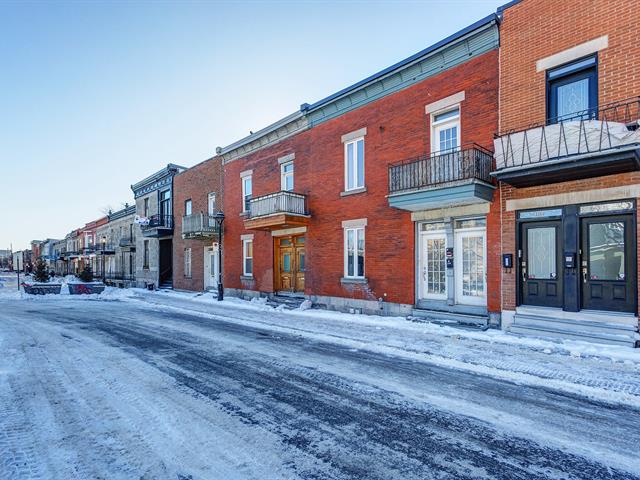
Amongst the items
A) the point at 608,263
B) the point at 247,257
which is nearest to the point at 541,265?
the point at 608,263

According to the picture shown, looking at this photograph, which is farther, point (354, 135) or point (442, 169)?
point (354, 135)

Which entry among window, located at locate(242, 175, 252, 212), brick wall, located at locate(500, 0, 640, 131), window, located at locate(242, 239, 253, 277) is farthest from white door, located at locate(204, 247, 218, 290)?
brick wall, located at locate(500, 0, 640, 131)

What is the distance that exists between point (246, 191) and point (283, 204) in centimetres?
535

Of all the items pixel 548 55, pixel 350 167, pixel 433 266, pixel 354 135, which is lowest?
pixel 433 266

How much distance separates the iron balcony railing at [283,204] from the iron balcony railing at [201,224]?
19.6 feet

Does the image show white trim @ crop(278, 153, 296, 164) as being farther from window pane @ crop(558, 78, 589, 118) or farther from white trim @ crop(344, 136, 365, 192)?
window pane @ crop(558, 78, 589, 118)

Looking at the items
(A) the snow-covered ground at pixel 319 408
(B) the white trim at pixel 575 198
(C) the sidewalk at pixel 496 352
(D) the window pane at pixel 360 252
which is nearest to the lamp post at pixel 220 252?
(C) the sidewalk at pixel 496 352

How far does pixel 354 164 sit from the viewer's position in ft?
47.2

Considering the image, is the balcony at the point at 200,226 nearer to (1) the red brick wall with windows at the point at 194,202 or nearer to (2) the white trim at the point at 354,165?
(1) the red brick wall with windows at the point at 194,202

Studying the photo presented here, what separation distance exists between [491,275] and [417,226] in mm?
2834

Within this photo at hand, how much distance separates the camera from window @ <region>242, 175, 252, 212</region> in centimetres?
1983

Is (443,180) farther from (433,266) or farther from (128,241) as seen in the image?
(128,241)

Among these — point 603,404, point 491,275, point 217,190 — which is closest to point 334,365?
point 603,404

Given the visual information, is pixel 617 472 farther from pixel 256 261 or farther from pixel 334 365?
pixel 256 261
